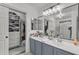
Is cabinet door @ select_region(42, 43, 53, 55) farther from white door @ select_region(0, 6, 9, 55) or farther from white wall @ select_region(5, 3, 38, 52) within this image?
white door @ select_region(0, 6, 9, 55)

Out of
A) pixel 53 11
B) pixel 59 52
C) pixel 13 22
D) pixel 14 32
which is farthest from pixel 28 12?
pixel 59 52

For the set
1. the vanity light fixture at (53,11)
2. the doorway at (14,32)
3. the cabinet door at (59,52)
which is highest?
the vanity light fixture at (53,11)

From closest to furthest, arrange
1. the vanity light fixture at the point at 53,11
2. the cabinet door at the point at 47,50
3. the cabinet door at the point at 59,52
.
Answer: the cabinet door at the point at 59,52 → the cabinet door at the point at 47,50 → the vanity light fixture at the point at 53,11

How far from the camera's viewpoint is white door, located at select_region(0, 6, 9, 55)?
1.57 meters

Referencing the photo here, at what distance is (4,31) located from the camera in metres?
1.58

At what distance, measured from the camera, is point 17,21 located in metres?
1.61

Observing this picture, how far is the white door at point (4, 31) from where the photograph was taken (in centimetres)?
157

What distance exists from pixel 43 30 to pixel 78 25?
2.60 feet

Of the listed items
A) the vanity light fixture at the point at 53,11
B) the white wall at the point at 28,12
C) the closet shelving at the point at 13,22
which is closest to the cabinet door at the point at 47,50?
the white wall at the point at 28,12

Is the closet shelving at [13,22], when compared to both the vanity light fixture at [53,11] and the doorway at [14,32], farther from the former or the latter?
the vanity light fixture at [53,11]

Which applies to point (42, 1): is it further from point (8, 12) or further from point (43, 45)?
point (43, 45)

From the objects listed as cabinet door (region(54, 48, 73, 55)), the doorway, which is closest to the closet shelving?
A: the doorway

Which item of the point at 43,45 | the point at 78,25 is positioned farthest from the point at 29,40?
the point at 78,25

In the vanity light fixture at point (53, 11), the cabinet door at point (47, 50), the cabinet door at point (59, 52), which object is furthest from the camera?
the vanity light fixture at point (53, 11)
